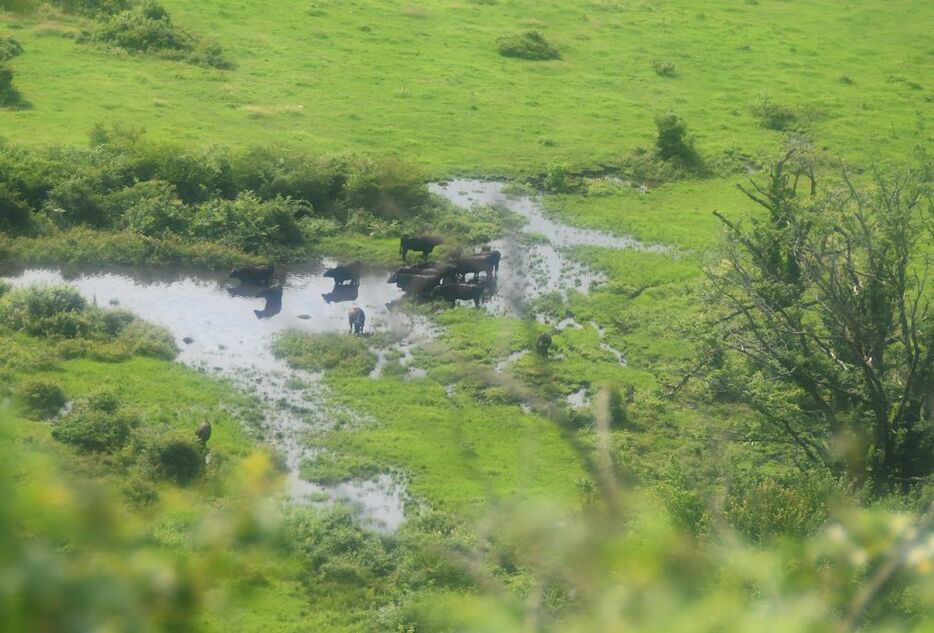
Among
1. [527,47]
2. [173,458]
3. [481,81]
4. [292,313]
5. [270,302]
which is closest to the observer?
[173,458]

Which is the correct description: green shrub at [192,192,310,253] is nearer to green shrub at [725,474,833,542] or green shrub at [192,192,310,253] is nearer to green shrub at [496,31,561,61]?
green shrub at [725,474,833,542]

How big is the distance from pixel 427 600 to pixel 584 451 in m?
4.57

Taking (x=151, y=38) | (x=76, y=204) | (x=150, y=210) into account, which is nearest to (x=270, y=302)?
(x=150, y=210)

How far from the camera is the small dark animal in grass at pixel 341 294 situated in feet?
67.4

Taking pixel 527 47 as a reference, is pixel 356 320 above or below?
below

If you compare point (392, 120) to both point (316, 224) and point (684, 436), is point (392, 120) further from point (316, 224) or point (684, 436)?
point (684, 436)

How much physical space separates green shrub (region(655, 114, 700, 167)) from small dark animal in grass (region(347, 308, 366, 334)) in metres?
12.7

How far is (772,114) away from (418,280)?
16399mm

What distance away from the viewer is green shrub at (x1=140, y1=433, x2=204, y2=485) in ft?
47.4

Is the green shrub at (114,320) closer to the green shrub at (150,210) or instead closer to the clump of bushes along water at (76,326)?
the clump of bushes along water at (76,326)

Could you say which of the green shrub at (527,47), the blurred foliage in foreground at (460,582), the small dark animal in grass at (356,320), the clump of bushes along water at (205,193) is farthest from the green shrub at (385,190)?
the green shrub at (527,47)

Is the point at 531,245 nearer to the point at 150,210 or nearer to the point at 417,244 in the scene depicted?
the point at 417,244

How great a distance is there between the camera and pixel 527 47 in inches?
1415

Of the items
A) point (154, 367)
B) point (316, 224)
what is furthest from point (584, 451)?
point (316, 224)
